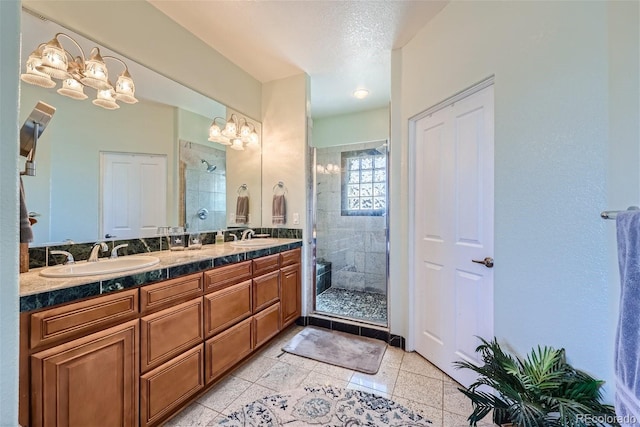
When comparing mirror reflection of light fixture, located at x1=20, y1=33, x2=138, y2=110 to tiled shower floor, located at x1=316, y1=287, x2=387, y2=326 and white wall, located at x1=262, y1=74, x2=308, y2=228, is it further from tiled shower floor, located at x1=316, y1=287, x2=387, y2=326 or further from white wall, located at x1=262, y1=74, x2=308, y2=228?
tiled shower floor, located at x1=316, y1=287, x2=387, y2=326

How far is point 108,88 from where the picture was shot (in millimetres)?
1639

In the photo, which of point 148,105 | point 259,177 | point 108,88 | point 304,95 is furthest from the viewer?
point 259,177

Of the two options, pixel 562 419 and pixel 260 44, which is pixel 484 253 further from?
pixel 260 44

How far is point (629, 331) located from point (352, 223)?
311 centimetres

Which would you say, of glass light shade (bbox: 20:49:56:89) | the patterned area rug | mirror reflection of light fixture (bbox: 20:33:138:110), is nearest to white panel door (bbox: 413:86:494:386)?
the patterned area rug

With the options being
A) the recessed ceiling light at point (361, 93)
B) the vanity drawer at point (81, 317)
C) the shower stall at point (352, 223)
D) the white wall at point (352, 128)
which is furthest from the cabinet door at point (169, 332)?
the white wall at point (352, 128)

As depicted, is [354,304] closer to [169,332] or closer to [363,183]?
[363,183]

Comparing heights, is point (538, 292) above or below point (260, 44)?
below

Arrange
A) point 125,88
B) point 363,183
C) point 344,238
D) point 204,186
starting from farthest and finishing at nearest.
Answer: point 344,238 < point 363,183 < point 204,186 < point 125,88

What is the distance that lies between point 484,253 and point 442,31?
5.25ft

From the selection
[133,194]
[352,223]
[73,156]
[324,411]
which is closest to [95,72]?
[73,156]

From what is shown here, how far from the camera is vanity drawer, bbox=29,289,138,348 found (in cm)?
100

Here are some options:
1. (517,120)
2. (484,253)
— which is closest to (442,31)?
(517,120)

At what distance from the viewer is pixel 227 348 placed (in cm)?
184
